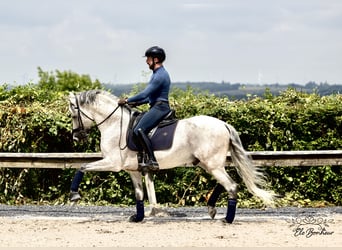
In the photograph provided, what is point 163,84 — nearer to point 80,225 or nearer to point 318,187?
point 80,225

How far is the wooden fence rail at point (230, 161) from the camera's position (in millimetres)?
12016

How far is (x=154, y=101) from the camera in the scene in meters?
10.5

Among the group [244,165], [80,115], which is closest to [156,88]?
[80,115]

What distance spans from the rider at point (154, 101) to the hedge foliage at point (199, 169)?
8.03 ft

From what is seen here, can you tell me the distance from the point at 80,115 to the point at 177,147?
1.53 meters

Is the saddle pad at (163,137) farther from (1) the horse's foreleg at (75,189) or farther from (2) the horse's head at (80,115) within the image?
(1) the horse's foreleg at (75,189)

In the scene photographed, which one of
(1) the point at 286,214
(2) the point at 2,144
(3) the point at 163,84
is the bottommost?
(1) the point at 286,214

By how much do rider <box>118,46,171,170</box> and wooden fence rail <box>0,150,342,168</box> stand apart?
1.94 m

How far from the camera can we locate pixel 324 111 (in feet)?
41.9

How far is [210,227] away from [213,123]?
147 cm

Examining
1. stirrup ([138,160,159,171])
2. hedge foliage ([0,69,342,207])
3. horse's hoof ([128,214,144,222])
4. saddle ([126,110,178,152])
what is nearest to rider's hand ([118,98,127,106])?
saddle ([126,110,178,152])

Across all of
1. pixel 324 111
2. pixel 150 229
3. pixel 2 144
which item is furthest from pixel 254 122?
pixel 2 144

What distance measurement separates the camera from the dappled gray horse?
1038 cm

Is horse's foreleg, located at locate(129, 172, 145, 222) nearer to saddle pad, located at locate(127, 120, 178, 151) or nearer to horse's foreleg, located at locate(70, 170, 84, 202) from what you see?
saddle pad, located at locate(127, 120, 178, 151)
